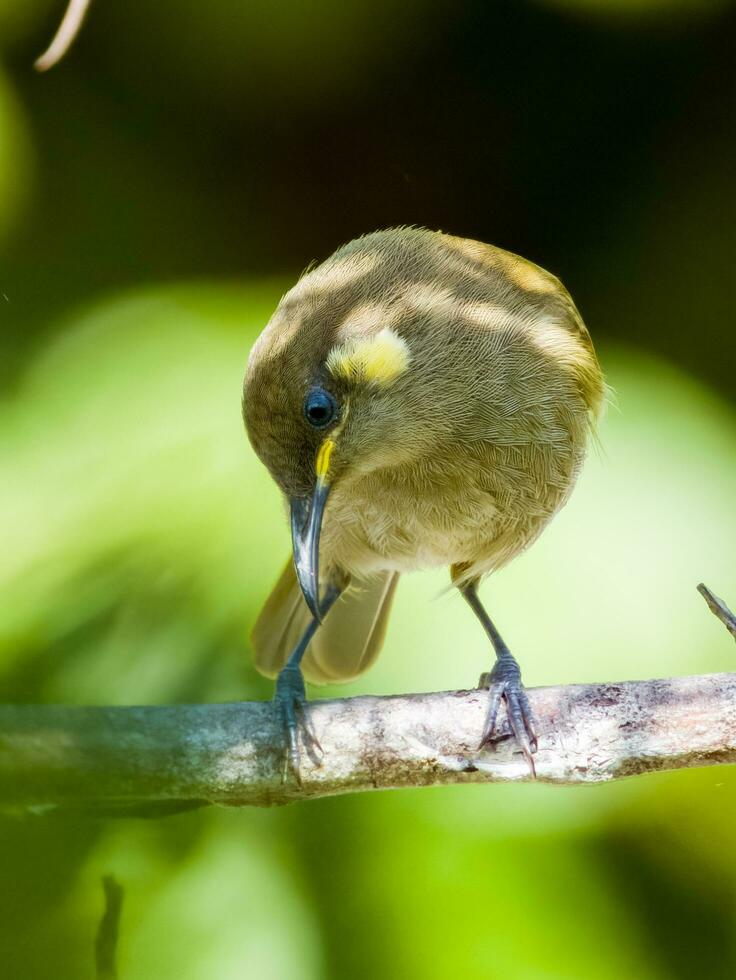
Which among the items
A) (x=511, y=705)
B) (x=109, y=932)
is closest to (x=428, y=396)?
(x=511, y=705)

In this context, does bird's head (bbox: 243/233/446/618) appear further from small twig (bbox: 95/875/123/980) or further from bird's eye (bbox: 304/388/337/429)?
small twig (bbox: 95/875/123/980)

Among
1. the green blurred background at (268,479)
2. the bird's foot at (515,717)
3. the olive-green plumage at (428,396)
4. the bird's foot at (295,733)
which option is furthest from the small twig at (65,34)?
the bird's foot at (515,717)

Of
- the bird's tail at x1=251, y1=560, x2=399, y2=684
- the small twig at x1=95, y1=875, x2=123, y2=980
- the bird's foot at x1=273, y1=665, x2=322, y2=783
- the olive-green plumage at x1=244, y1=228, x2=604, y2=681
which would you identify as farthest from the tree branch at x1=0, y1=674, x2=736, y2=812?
the bird's tail at x1=251, y1=560, x2=399, y2=684

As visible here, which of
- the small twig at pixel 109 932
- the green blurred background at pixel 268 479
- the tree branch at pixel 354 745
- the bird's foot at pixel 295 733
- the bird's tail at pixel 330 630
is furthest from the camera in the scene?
the green blurred background at pixel 268 479

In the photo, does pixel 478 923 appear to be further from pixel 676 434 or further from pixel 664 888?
pixel 676 434

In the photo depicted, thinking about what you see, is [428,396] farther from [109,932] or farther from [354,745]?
[109,932]

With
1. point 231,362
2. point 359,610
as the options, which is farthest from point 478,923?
point 231,362

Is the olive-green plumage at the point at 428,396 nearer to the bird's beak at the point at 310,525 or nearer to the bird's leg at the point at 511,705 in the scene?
the bird's beak at the point at 310,525
